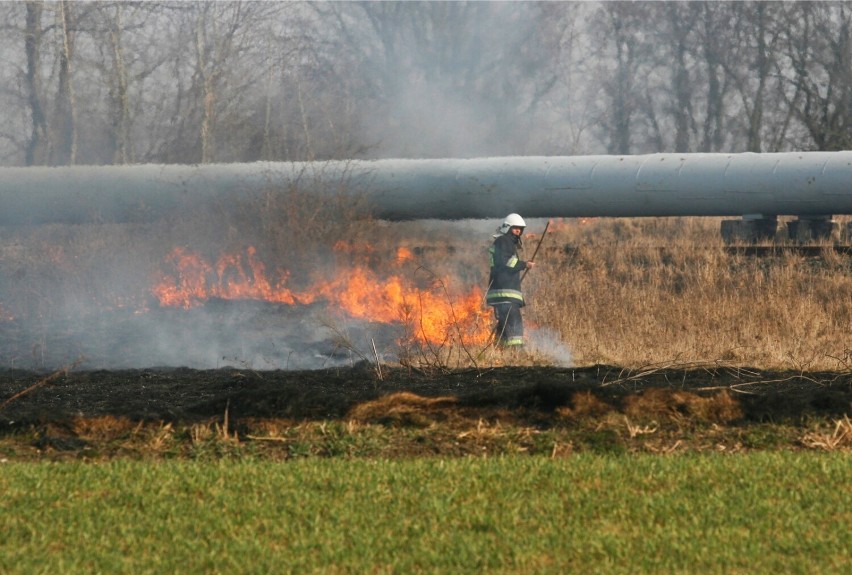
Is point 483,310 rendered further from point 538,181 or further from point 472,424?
point 472,424

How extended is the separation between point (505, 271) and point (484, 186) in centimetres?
776

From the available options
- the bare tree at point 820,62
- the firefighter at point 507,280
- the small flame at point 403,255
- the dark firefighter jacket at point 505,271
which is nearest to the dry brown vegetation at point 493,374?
the small flame at point 403,255

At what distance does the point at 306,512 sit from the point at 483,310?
10.9 metres

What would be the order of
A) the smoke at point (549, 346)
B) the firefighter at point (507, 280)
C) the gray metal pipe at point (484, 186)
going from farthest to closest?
the gray metal pipe at point (484, 186) < the firefighter at point (507, 280) < the smoke at point (549, 346)

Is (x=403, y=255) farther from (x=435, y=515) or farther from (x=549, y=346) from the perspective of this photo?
(x=435, y=515)

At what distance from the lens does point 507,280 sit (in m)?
14.3

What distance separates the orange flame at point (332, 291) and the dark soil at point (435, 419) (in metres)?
6.92

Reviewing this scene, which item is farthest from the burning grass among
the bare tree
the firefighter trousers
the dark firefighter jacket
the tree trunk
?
the bare tree

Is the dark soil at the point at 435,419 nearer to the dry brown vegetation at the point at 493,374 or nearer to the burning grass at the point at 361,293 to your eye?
the dry brown vegetation at the point at 493,374

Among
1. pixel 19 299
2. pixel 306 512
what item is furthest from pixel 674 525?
pixel 19 299

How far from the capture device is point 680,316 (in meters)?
16.7

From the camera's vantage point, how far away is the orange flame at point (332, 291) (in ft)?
53.9

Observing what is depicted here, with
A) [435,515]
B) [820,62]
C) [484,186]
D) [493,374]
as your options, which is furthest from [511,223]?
[820,62]

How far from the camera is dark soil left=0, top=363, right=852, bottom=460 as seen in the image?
289 inches
